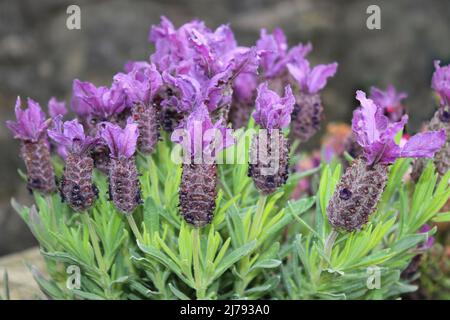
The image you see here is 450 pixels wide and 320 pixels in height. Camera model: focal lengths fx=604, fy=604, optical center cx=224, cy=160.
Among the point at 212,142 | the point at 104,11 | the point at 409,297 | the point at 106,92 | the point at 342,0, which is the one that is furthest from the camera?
the point at 342,0

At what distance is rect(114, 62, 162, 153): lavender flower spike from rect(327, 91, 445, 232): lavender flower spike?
35cm

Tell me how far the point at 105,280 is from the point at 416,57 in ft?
7.41

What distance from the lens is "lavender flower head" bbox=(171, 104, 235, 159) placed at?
930 mm

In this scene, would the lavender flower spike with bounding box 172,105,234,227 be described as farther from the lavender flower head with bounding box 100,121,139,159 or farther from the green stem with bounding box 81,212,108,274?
the green stem with bounding box 81,212,108,274

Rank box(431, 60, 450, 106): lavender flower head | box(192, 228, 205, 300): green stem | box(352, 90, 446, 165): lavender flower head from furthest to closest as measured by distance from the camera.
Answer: box(431, 60, 450, 106): lavender flower head, box(192, 228, 205, 300): green stem, box(352, 90, 446, 165): lavender flower head

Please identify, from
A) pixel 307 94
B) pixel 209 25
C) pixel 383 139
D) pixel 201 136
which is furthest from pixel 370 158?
pixel 209 25

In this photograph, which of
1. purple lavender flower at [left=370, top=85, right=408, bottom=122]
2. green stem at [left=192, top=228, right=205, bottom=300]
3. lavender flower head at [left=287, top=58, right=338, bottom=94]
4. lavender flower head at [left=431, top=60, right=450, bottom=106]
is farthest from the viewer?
purple lavender flower at [left=370, top=85, right=408, bottom=122]

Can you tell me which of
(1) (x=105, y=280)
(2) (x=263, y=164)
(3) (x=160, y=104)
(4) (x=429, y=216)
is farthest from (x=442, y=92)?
(1) (x=105, y=280)

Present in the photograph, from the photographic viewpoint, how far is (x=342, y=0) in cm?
307

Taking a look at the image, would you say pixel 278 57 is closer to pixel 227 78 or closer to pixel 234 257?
pixel 227 78

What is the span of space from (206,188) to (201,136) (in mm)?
86

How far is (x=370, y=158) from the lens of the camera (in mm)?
947

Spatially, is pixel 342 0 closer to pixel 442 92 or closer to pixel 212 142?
pixel 442 92

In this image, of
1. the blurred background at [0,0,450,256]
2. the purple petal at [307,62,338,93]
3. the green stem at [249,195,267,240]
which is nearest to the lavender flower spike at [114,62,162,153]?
the green stem at [249,195,267,240]
